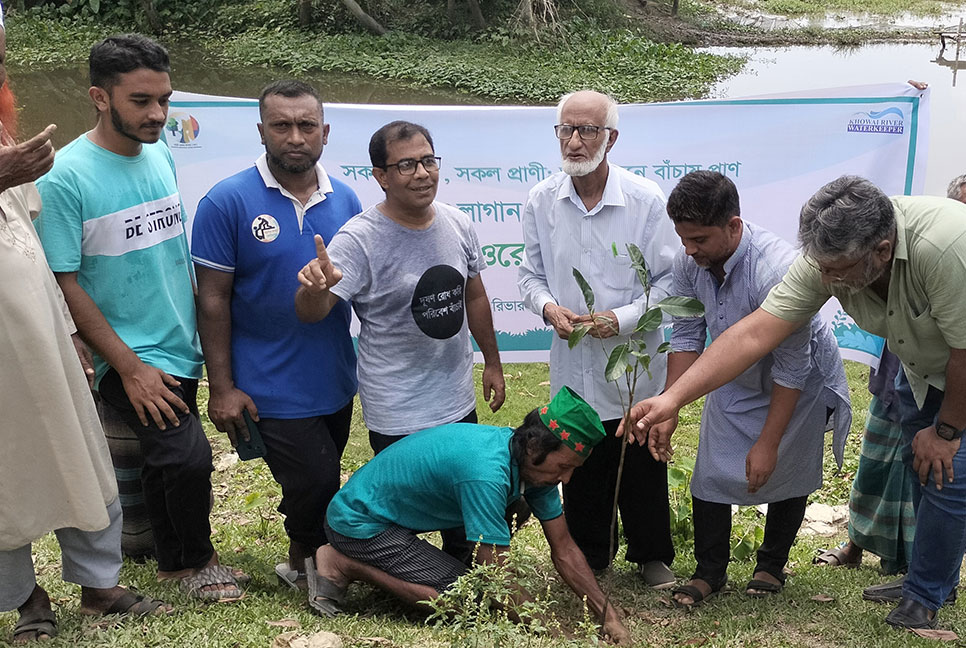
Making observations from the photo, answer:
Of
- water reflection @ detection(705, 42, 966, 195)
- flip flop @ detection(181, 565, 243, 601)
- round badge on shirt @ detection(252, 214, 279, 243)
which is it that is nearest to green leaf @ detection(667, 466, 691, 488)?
flip flop @ detection(181, 565, 243, 601)

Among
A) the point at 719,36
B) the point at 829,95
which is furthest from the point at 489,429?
the point at 719,36

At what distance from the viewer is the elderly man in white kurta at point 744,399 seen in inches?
128

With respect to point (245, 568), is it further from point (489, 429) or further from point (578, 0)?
point (578, 0)

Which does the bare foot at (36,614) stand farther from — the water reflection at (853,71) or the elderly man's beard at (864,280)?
the water reflection at (853,71)

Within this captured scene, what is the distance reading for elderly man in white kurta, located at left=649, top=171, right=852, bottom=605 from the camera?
10.7 ft

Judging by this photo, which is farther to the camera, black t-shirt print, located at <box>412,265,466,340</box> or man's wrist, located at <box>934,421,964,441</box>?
black t-shirt print, located at <box>412,265,466,340</box>

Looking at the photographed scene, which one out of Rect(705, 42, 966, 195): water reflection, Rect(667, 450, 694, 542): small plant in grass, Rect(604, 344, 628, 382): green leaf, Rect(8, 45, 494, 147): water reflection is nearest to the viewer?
Rect(604, 344, 628, 382): green leaf

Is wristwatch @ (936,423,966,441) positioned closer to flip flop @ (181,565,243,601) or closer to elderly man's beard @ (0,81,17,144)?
flip flop @ (181,565,243,601)

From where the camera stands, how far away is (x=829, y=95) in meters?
5.25

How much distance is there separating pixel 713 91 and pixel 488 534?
16.6m

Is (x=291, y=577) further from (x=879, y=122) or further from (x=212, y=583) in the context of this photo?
(x=879, y=122)

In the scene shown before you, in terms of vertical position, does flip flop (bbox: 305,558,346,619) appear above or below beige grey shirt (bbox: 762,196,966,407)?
below

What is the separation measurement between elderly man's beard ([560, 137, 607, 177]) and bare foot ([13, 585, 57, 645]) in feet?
8.01

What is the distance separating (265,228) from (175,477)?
A: 37.9 inches
